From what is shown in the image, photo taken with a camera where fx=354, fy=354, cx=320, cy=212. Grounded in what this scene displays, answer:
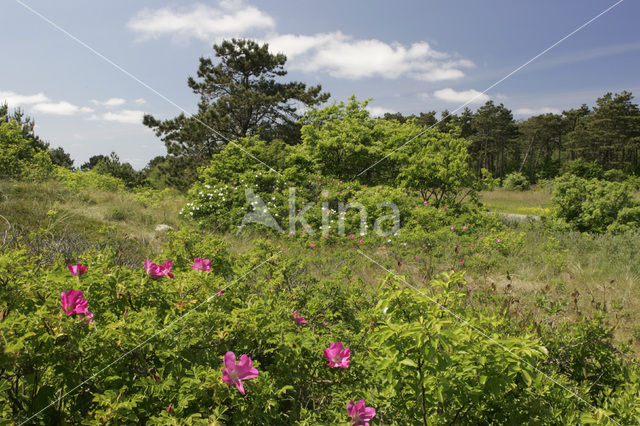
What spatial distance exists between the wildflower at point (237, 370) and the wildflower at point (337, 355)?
48cm

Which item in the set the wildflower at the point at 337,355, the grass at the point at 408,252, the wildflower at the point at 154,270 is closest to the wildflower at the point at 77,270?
the wildflower at the point at 154,270

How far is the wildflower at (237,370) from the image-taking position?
1.24 meters

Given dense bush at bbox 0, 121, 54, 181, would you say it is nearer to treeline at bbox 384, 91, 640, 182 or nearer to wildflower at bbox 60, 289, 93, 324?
wildflower at bbox 60, 289, 93, 324

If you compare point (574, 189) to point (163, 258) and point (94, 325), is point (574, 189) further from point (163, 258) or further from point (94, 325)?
point (94, 325)

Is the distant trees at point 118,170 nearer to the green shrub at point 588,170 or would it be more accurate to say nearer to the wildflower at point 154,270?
the wildflower at point 154,270

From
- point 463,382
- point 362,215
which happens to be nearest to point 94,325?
point 463,382

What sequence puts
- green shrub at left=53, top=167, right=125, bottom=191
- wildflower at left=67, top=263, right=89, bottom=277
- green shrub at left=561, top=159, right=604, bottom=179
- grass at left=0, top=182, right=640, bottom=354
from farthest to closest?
green shrub at left=561, top=159, right=604, bottom=179
green shrub at left=53, top=167, right=125, bottom=191
grass at left=0, top=182, right=640, bottom=354
wildflower at left=67, top=263, right=89, bottom=277

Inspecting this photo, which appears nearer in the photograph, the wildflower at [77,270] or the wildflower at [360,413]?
the wildflower at [360,413]

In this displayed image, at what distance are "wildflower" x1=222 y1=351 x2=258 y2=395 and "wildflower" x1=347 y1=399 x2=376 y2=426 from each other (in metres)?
0.40

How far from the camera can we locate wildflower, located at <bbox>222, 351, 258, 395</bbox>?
124cm

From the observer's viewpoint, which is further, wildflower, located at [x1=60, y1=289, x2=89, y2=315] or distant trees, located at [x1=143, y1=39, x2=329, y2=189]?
distant trees, located at [x1=143, y1=39, x2=329, y2=189]

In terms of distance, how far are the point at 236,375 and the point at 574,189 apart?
983 centimetres

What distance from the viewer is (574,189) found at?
8.57 metres

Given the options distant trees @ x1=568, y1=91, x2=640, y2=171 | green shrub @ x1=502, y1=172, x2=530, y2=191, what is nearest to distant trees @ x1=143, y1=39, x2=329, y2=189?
green shrub @ x1=502, y1=172, x2=530, y2=191
